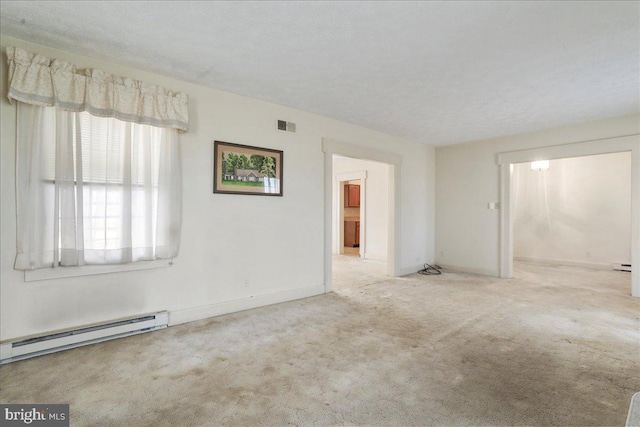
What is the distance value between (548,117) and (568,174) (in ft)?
12.1

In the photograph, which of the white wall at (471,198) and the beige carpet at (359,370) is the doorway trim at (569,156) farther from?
the beige carpet at (359,370)

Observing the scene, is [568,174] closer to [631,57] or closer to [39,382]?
[631,57]

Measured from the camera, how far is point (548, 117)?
177 inches

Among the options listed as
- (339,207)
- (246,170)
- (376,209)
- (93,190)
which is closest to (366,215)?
(376,209)

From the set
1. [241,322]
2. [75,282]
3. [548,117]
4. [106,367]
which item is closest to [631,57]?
[548,117]

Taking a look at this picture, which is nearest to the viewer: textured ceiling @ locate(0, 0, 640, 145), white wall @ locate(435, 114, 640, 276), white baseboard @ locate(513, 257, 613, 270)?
textured ceiling @ locate(0, 0, 640, 145)

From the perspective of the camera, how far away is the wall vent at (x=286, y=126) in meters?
4.11

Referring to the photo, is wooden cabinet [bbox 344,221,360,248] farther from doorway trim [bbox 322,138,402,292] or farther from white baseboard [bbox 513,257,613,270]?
white baseboard [bbox 513,257,613,270]

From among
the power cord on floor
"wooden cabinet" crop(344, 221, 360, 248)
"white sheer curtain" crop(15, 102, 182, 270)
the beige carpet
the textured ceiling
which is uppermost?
the textured ceiling

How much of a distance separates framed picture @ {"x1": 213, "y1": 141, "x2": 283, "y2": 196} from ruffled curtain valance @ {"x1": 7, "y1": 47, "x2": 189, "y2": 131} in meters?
0.55

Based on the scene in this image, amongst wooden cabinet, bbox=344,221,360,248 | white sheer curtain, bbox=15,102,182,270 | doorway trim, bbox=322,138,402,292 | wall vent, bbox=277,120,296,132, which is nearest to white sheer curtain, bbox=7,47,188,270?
white sheer curtain, bbox=15,102,182,270

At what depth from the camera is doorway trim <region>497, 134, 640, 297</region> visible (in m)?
4.42

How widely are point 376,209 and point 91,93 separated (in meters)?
6.22

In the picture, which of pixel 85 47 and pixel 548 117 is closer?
pixel 85 47
